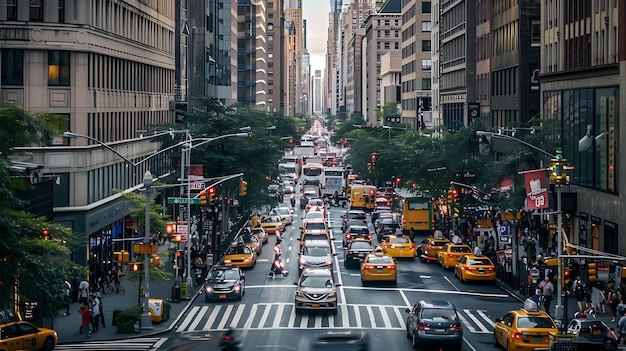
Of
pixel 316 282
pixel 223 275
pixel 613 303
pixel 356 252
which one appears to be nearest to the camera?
pixel 316 282

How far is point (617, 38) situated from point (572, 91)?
9860mm

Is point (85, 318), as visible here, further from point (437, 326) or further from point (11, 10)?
point (11, 10)

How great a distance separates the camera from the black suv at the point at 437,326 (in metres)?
33.6

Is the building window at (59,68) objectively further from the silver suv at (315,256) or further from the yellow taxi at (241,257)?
the silver suv at (315,256)

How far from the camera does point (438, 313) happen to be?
112 ft

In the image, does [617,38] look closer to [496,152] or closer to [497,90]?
[496,152]

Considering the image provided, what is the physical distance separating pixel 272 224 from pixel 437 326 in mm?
50824

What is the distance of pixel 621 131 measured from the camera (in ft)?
171

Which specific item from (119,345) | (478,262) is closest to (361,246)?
(478,262)

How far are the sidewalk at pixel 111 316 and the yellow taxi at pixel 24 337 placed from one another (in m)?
3.17

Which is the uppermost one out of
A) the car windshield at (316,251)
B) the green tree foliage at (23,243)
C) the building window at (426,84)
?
the building window at (426,84)

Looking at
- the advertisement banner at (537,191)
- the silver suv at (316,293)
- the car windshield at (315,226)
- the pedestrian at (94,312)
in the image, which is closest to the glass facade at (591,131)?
the advertisement banner at (537,191)

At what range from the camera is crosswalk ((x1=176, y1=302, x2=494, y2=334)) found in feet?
132

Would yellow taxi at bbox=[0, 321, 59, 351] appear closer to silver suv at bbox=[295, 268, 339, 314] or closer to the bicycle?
silver suv at bbox=[295, 268, 339, 314]
